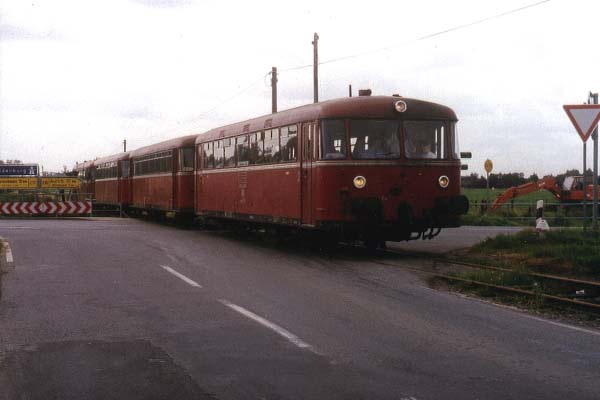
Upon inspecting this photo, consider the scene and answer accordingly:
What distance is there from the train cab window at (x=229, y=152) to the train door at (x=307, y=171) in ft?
17.8

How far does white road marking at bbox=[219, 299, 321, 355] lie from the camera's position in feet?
25.3

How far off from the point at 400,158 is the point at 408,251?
9.68 feet

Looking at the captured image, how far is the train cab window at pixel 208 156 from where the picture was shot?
24.6m

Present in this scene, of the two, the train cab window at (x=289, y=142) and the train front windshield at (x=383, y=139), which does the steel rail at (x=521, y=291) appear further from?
the train cab window at (x=289, y=142)

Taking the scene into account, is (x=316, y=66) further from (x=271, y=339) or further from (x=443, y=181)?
(x=271, y=339)

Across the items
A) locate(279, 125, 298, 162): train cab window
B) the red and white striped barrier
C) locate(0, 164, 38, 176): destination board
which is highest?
locate(0, 164, 38, 176): destination board

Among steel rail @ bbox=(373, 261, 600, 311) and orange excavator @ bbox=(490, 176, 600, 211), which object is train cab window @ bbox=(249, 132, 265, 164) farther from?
orange excavator @ bbox=(490, 176, 600, 211)

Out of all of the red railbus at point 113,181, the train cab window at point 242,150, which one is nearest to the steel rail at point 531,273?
the train cab window at point 242,150

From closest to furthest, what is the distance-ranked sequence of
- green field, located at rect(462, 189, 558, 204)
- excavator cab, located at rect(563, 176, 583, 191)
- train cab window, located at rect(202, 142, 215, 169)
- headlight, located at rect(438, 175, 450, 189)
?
1. headlight, located at rect(438, 175, 450, 189)
2. train cab window, located at rect(202, 142, 215, 169)
3. excavator cab, located at rect(563, 176, 583, 191)
4. green field, located at rect(462, 189, 558, 204)

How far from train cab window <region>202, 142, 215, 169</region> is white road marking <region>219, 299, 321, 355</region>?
14358 mm

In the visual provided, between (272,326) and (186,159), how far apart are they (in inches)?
810

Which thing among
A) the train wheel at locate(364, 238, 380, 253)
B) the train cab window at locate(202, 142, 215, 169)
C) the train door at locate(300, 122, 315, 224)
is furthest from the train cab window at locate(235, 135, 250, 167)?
the train wheel at locate(364, 238, 380, 253)

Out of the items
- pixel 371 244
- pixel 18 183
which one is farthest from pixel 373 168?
pixel 18 183

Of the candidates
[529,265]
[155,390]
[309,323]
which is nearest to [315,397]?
[155,390]
